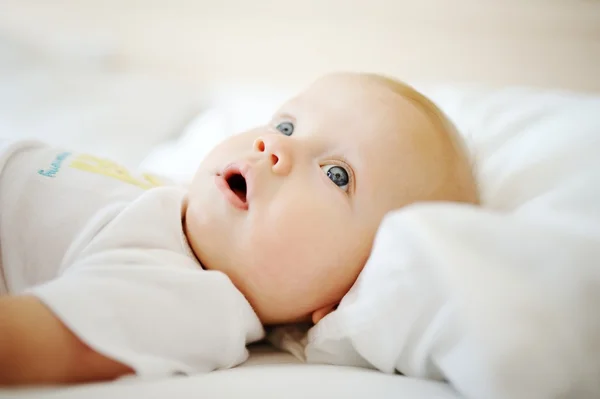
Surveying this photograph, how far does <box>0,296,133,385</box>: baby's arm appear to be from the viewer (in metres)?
0.47

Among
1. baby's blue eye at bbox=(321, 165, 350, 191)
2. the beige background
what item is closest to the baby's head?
baby's blue eye at bbox=(321, 165, 350, 191)

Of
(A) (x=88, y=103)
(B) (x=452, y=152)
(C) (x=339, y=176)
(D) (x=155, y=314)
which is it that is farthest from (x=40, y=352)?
(A) (x=88, y=103)

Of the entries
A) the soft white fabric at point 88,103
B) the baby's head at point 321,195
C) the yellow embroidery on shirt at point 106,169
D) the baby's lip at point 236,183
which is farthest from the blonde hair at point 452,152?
the soft white fabric at point 88,103

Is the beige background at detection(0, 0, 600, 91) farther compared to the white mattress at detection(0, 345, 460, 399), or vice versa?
the beige background at detection(0, 0, 600, 91)

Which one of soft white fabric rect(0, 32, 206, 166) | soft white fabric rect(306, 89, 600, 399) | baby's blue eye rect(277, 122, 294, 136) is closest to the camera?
soft white fabric rect(306, 89, 600, 399)

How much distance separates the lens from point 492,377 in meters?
0.43

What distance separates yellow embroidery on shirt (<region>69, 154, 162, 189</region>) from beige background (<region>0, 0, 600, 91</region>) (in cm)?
70

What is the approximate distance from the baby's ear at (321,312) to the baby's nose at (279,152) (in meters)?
0.17

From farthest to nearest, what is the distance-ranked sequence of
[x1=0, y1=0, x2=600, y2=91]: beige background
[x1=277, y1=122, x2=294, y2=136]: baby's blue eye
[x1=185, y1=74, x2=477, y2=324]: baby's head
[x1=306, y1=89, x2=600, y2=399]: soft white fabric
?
1. [x1=0, y1=0, x2=600, y2=91]: beige background
2. [x1=277, y1=122, x2=294, y2=136]: baby's blue eye
3. [x1=185, y1=74, x2=477, y2=324]: baby's head
4. [x1=306, y1=89, x2=600, y2=399]: soft white fabric

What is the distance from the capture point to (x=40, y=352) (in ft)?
1.58

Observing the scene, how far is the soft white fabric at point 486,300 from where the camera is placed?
1.38ft

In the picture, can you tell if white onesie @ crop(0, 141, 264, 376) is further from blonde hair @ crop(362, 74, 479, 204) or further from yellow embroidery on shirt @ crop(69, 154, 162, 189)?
blonde hair @ crop(362, 74, 479, 204)

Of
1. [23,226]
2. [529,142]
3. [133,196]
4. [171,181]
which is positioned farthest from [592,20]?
[23,226]

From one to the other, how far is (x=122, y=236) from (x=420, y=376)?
0.36 m
